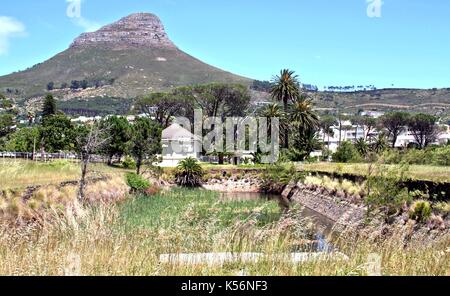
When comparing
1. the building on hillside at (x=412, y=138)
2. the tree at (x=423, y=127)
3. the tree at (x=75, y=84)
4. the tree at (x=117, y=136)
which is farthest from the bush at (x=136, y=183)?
the tree at (x=75, y=84)

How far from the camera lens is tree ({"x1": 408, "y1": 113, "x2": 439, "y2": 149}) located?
85.5 m

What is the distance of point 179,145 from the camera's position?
64.2 metres

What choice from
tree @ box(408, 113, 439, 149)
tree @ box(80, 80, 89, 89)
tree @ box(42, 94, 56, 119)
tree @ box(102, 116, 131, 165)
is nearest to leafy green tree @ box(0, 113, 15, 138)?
tree @ box(42, 94, 56, 119)

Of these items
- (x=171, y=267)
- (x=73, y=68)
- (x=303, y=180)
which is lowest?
(x=303, y=180)

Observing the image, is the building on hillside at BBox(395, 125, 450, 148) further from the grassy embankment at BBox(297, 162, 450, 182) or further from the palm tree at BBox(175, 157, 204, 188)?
the palm tree at BBox(175, 157, 204, 188)

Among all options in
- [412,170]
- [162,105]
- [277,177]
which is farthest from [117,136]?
[412,170]

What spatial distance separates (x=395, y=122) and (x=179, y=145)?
4404cm

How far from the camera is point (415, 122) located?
86.6 metres

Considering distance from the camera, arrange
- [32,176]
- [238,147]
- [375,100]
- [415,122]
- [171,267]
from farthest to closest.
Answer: [375,100] → [415,122] → [238,147] → [32,176] → [171,267]

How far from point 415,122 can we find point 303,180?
52.1m

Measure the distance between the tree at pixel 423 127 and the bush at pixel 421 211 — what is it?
69.9 meters

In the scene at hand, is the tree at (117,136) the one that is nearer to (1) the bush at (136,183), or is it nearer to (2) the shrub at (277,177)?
(1) the bush at (136,183)
